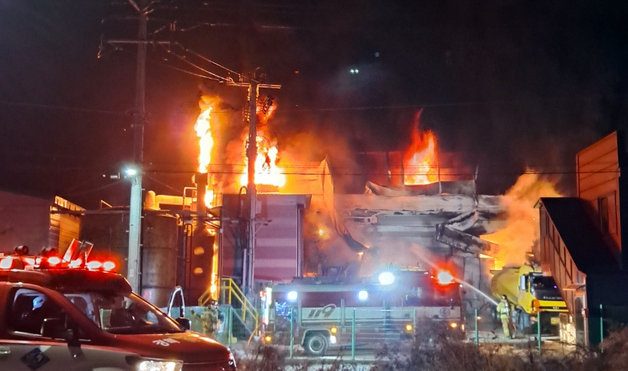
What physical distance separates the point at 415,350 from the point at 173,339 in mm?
6343

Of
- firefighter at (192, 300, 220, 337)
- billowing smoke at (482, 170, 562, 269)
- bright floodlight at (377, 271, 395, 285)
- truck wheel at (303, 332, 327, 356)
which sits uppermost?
billowing smoke at (482, 170, 562, 269)

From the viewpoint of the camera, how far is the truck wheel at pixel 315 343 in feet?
57.8

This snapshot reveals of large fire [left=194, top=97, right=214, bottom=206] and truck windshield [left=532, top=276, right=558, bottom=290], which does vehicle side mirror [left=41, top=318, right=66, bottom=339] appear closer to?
truck windshield [left=532, top=276, right=558, bottom=290]

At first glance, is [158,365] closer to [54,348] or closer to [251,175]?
[54,348]

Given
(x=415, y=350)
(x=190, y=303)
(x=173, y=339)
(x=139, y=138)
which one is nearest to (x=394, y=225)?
(x=190, y=303)

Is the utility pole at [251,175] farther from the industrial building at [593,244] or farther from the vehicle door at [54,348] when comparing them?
the vehicle door at [54,348]

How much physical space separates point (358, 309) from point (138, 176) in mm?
7059

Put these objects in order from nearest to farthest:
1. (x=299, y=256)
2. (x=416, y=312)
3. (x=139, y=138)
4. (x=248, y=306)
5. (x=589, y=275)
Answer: (x=139, y=138), (x=416, y=312), (x=589, y=275), (x=248, y=306), (x=299, y=256)

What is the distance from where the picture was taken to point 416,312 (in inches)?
701

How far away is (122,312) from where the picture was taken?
7676mm

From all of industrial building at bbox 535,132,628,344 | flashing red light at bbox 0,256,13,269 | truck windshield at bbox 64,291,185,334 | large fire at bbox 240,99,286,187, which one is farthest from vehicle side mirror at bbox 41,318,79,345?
large fire at bbox 240,99,286,187

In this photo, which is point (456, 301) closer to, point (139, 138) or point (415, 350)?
point (415, 350)

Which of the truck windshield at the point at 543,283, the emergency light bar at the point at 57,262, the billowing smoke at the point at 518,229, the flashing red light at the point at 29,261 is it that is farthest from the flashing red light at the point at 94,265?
the billowing smoke at the point at 518,229

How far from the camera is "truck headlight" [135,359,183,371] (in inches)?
231
